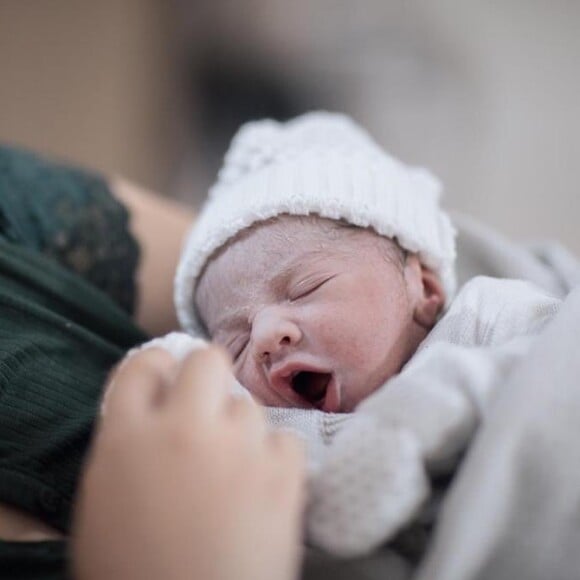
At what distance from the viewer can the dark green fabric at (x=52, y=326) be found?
0.60 m

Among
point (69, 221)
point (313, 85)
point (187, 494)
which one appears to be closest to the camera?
point (187, 494)

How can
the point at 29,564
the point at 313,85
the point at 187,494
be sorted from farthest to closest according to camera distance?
the point at 313,85 < the point at 29,564 < the point at 187,494

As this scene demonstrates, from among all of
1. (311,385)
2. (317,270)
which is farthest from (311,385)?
(317,270)

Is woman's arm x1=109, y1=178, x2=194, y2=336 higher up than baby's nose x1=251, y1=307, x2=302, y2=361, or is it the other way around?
baby's nose x1=251, y1=307, x2=302, y2=361

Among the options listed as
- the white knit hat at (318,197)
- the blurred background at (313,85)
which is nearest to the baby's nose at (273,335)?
the white knit hat at (318,197)

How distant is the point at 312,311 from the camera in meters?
0.67

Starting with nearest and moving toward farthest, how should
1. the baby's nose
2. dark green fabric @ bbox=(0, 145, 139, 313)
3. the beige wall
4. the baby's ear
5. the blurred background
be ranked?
1. the baby's nose
2. the baby's ear
3. dark green fabric @ bbox=(0, 145, 139, 313)
4. the blurred background
5. the beige wall

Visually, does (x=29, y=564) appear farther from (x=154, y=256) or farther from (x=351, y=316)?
(x=154, y=256)

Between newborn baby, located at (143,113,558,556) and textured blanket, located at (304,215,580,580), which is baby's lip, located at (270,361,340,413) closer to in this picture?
newborn baby, located at (143,113,558,556)

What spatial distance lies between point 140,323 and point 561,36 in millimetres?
1445

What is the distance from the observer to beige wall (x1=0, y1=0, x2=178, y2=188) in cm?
210

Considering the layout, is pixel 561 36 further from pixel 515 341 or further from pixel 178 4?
pixel 515 341

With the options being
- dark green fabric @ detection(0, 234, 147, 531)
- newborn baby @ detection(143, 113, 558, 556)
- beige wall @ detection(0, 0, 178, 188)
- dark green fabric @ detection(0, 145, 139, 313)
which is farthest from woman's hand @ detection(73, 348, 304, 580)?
beige wall @ detection(0, 0, 178, 188)

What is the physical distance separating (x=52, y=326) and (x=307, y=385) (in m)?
0.26
